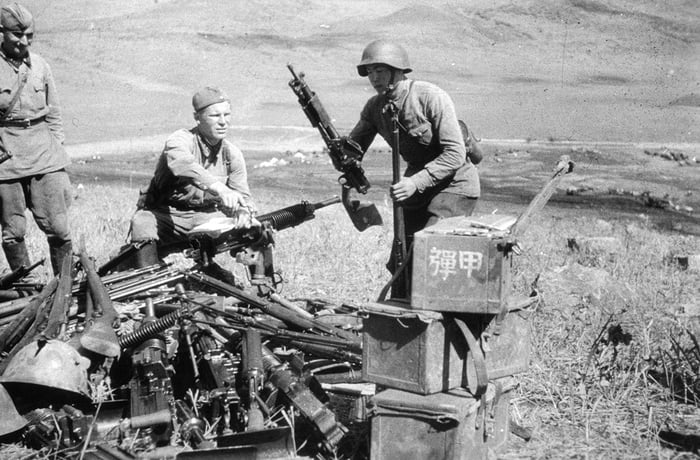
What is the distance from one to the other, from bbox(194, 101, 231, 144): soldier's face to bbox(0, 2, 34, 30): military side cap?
4.89ft

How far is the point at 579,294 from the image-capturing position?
7.37m

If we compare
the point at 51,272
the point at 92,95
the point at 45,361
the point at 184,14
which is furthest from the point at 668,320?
the point at 184,14

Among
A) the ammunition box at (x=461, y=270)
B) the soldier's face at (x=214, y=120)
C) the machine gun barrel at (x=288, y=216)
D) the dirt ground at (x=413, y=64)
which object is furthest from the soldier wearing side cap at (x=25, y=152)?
the dirt ground at (x=413, y=64)

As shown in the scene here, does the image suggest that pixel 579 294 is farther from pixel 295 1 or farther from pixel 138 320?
pixel 295 1

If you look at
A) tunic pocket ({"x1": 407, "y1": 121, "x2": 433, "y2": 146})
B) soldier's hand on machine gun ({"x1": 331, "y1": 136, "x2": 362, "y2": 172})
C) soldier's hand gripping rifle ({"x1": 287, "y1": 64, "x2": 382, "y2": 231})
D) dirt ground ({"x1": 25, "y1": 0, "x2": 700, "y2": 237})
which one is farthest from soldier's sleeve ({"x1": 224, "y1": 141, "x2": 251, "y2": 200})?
dirt ground ({"x1": 25, "y1": 0, "x2": 700, "y2": 237})

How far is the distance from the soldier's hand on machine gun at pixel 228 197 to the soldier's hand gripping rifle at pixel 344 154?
0.74 metres

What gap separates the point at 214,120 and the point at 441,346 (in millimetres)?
3117

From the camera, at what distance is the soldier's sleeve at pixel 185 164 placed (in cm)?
688

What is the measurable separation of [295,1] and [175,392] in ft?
70.5

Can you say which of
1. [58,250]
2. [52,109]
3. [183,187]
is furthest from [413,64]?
[58,250]

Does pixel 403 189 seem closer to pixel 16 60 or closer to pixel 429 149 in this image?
pixel 429 149

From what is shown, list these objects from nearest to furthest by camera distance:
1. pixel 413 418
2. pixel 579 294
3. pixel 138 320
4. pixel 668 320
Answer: pixel 413 418, pixel 138 320, pixel 668 320, pixel 579 294

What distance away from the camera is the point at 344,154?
22.3ft

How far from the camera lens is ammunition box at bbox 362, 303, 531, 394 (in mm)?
4527
